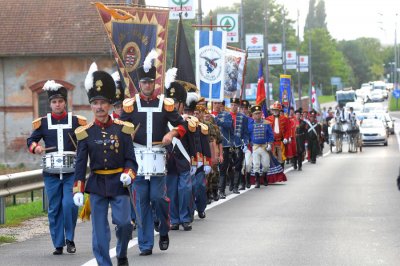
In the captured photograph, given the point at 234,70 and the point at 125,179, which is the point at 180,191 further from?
the point at 234,70

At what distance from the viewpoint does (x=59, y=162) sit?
13180 millimetres

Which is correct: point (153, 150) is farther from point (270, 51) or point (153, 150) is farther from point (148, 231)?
point (270, 51)

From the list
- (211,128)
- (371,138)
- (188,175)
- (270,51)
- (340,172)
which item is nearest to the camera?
(188,175)

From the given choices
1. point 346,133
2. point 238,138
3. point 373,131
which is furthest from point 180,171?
point 373,131

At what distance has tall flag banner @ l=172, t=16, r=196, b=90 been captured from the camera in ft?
72.1

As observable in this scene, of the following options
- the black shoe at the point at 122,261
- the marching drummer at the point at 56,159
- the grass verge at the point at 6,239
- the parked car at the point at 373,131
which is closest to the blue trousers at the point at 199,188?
the grass verge at the point at 6,239

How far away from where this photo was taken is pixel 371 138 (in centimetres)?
5988

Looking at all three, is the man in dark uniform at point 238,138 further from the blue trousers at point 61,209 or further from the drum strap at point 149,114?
the drum strap at point 149,114

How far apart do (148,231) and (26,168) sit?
35874 millimetres

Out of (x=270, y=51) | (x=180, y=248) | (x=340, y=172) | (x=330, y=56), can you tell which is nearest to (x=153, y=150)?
(x=180, y=248)

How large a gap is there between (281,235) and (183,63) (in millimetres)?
8578

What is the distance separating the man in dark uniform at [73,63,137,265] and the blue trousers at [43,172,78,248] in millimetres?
2238

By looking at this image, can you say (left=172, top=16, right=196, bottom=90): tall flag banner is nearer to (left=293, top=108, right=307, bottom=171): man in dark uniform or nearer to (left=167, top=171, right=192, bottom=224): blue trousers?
(left=167, top=171, right=192, bottom=224): blue trousers

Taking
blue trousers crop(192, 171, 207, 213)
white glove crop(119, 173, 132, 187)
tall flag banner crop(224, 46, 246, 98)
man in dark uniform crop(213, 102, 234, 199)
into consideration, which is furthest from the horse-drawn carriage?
white glove crop(119, 173, 132, 187)
